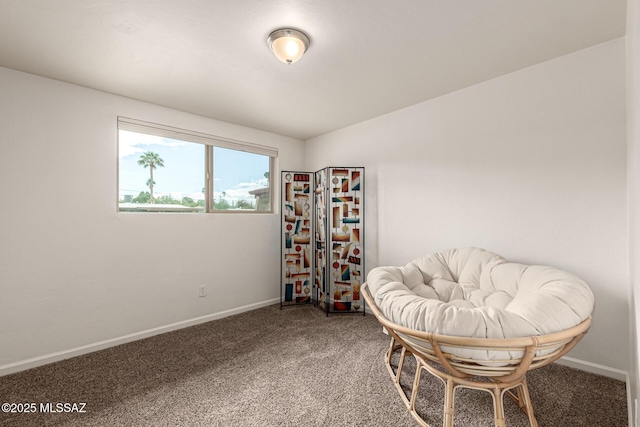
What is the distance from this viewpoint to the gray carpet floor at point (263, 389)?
5.58 ft

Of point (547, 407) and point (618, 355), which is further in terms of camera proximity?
point (618, 355)

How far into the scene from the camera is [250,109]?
3156mm

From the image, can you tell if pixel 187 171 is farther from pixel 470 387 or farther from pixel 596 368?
pixel 596 368

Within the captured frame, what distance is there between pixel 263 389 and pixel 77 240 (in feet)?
6.83

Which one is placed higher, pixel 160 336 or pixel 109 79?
pixel 109 79

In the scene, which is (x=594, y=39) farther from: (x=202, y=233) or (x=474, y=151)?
(x=202, y=233)

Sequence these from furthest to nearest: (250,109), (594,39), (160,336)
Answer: (250,109), (160,336), (594,39)

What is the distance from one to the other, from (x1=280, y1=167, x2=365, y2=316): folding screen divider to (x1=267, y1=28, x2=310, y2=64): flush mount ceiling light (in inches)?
68.1

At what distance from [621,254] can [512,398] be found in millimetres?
1243

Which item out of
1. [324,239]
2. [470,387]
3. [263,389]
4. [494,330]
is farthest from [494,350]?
[324,239]

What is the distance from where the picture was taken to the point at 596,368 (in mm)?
2098

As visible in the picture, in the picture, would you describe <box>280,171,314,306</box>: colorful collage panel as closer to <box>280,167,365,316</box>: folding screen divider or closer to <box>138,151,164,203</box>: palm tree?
<box>280,167,365,316</box>: folding screen divider

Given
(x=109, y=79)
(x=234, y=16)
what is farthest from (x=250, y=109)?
(x=234, y=16)

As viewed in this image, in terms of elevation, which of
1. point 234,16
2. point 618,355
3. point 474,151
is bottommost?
point 618,355
